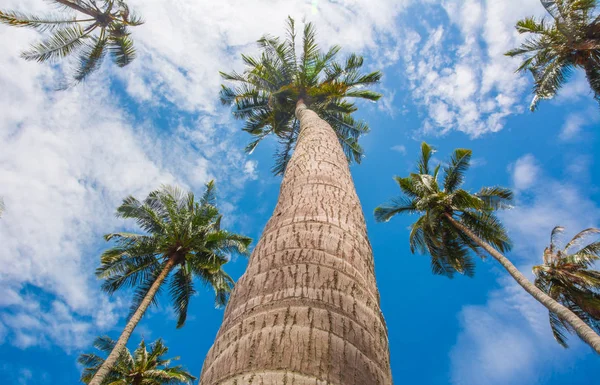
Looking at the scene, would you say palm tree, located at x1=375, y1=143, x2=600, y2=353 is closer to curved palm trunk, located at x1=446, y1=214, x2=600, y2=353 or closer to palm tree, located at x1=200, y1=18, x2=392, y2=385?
curved palm trunk, located at x1=446, y1=214, x2=600, y2=353

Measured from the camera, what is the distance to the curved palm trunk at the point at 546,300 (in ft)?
29.1

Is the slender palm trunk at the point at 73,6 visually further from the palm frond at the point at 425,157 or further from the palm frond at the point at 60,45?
the palm frond at the point at 425,157

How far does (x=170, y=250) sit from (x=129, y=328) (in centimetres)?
357

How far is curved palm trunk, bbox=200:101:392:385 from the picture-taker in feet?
4.41

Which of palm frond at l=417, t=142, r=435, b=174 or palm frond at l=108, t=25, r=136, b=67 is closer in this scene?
palm frond at l=108, t=25, r=136, b=67

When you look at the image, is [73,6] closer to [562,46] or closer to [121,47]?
[121,47]

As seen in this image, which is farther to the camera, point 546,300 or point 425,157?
point 425,157

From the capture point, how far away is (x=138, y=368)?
16.7 m

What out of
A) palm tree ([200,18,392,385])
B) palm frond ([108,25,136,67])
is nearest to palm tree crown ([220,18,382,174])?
Result: palm frond ([108,25,136,67])

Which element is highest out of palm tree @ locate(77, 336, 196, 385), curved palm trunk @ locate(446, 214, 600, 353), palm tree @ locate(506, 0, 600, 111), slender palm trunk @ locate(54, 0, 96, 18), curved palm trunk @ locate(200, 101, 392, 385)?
palm tree @ locate(506, 0, 600, 111)

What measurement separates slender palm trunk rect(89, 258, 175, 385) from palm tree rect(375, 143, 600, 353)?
1036 cm

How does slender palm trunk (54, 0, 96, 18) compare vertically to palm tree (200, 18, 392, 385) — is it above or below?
above

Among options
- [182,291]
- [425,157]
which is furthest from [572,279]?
[182,291]

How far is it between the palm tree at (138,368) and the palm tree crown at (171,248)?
3965 millimetres
